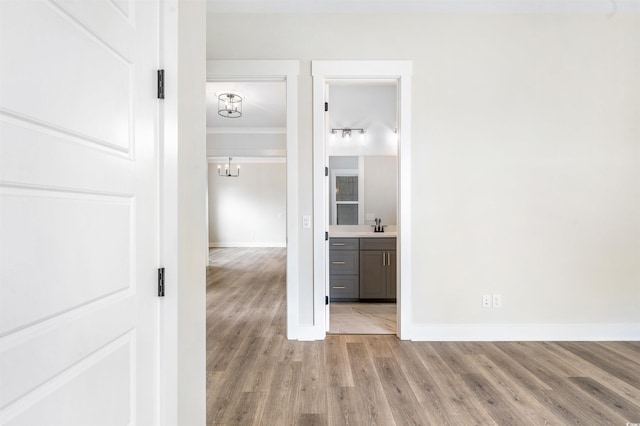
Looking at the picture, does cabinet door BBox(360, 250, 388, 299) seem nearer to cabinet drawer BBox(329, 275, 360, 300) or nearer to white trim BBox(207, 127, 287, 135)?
cabinet drawer BBox(329, 275, 360, 300)

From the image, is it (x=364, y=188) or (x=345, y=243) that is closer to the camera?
(x=345, y=243)

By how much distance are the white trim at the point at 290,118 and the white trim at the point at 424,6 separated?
0.44 metres

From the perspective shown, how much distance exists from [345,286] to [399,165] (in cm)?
185

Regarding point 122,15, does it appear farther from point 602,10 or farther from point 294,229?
point 602,10

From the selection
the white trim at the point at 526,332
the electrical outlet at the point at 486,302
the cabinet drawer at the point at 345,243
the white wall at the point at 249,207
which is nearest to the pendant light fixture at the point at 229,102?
the cabinet drawer at the point at 345,243

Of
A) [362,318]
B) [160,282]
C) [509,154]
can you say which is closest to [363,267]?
[362,318]

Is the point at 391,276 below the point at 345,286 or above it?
above

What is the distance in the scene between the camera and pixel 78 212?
75 centimetres

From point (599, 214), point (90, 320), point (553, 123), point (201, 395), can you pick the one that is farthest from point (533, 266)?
point (90, 320)

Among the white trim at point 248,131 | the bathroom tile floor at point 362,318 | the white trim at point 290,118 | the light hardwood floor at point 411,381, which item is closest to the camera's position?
the light hardwood floor at point 411,381

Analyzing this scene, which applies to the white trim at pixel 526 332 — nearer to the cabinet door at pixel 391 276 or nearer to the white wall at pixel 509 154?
the white wall at pixel 509 154

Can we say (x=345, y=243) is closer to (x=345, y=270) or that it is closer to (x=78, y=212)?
(x=345, y=270)

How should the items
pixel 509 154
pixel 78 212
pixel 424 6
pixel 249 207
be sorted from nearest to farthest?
pixel 78 212, pixel 424 6, pixel 509 154, pixel 249 207

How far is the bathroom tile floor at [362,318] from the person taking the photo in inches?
116
